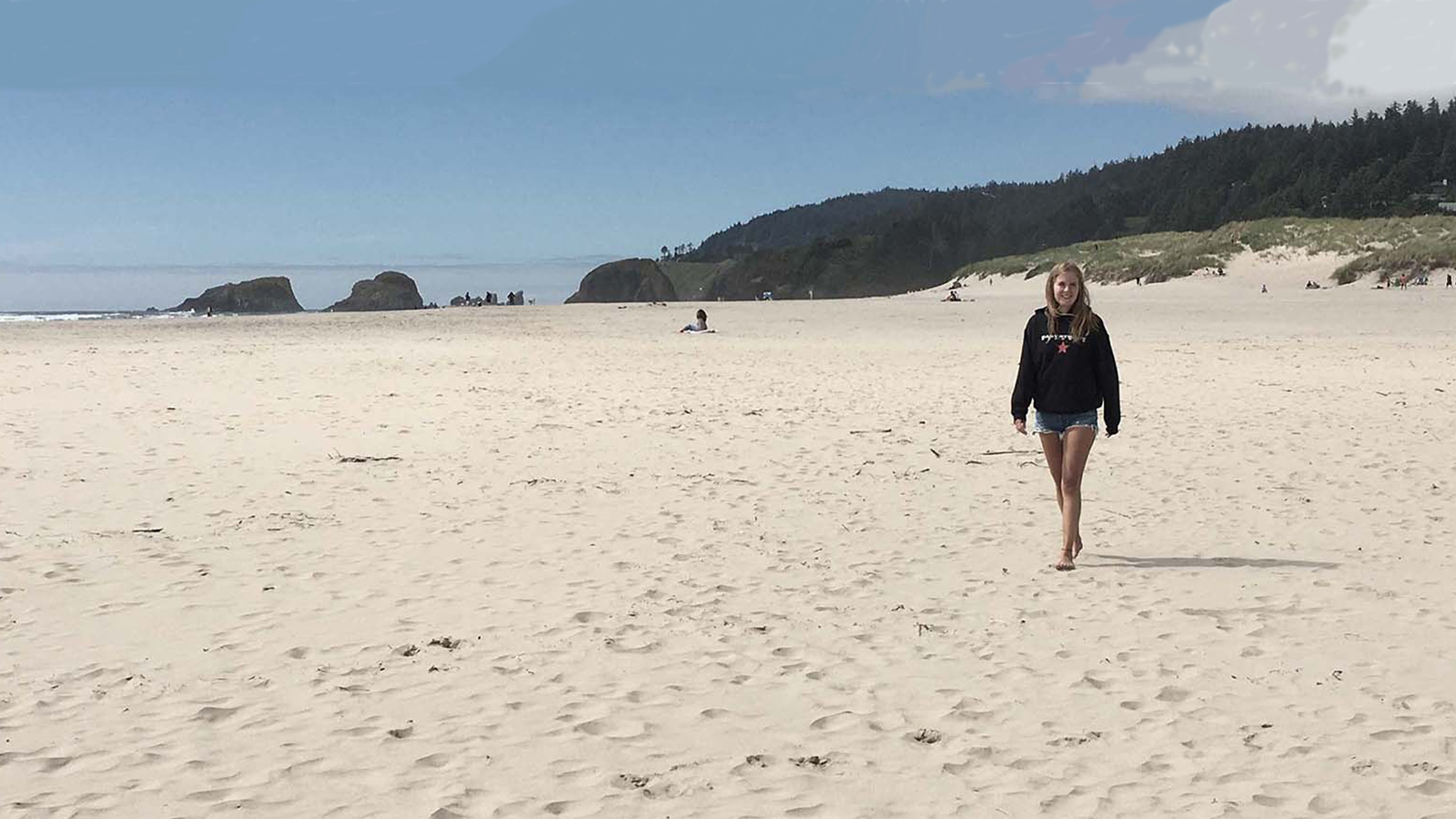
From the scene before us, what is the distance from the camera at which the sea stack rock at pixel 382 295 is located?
95.4 metres

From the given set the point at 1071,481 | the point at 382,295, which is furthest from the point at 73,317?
the point at 1071,481

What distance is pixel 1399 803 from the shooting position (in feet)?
12.8

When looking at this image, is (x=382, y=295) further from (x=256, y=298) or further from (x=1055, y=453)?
(x=1055, y=453)

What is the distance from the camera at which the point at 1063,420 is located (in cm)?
720

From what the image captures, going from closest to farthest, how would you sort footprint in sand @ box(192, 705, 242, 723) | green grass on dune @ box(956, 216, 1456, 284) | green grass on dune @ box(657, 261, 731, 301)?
1. footprint in sand @ box(192, 705, 242, 723)
2. green grass on dune @ box(956, 216, 1456, 284)
3. green grass on dune @ box(657, 261, 731, 301)

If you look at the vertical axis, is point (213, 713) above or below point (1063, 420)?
below

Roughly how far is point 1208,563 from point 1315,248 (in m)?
53.7

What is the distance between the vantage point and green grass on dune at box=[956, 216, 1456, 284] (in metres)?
45.8

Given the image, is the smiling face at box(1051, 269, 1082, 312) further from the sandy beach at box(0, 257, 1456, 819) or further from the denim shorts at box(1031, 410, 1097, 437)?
the sandy beach at box(0, 257, 1456, 819)

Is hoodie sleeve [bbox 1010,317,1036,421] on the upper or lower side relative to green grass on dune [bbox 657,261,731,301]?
lower

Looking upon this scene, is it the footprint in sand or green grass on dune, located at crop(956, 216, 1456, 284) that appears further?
green grass on dune, located at crop(956, 216, 1456, 284)

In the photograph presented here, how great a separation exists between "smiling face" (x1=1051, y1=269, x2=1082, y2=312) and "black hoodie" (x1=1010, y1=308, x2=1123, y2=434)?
4.9 inches

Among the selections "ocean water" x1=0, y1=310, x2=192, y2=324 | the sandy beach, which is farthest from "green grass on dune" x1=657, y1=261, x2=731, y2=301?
the sandy beach

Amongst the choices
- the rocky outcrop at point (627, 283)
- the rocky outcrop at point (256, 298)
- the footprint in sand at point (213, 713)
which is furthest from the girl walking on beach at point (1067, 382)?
the rocky outcrop at point (627, 283)
